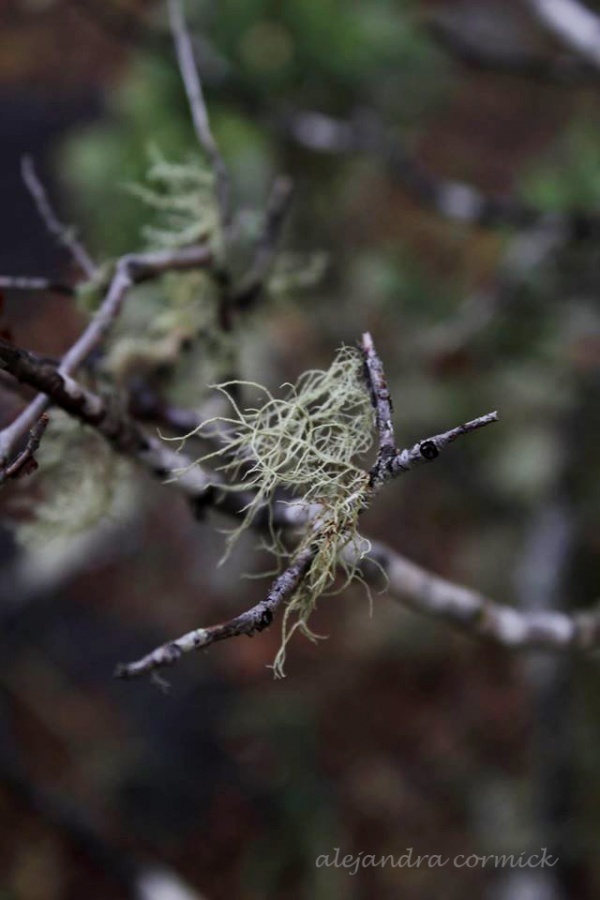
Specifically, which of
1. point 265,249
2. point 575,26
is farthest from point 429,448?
point 575,26

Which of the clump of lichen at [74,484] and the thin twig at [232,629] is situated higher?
the clump of lichen at [74,484]

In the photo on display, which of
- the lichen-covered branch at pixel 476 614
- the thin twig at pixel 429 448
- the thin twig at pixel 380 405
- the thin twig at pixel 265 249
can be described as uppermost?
the thin twig at pixel 265 249

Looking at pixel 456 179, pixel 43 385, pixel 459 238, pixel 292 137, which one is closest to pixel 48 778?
pixel 292 137

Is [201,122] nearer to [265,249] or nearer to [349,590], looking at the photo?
[265,249]

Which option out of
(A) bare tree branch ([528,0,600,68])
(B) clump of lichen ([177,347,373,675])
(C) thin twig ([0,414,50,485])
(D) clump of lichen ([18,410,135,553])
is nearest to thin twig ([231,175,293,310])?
(D) clump of lichen ([18,410,135,553])

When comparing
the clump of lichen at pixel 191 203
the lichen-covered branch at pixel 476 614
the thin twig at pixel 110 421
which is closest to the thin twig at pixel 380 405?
the thin twig at pixel 110 421

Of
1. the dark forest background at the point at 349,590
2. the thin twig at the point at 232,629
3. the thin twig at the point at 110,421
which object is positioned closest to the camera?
the thin twig at the point at 232,629

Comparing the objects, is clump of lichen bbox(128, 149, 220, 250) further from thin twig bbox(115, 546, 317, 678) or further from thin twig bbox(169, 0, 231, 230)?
thin twig bbox(115, 546, 317, 678)

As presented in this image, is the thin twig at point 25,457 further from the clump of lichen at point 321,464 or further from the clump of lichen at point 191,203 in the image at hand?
the clump of lichen at point 191,203
